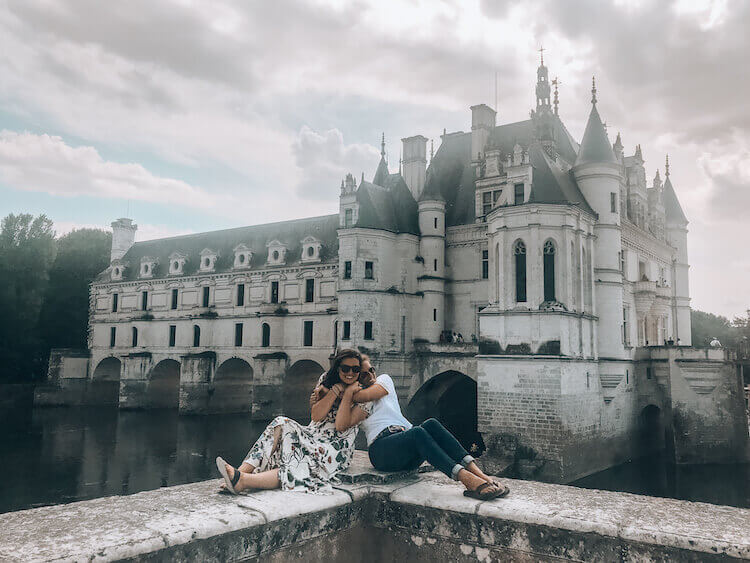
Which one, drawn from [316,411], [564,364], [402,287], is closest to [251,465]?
[316,411]

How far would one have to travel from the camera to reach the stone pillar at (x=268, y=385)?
3591 cm

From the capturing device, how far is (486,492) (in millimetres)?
4562

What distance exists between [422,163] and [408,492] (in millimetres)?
32818

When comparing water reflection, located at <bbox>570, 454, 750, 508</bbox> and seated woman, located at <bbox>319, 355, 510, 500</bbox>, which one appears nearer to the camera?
seated woman, located at <bbox>319, 355, 510, 500</bbox>

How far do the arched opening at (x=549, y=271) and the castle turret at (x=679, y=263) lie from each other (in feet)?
55.9

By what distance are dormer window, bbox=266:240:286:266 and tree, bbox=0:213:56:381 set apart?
20.7 metres

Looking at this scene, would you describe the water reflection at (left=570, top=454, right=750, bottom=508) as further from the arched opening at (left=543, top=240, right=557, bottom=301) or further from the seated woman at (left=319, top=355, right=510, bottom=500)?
the seated woman at (left=319, top=355, right=510, bottom=500)

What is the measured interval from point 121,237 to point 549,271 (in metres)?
41.6

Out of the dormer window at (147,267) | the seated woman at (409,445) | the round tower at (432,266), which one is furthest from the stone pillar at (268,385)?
the seated woman at (409,445)

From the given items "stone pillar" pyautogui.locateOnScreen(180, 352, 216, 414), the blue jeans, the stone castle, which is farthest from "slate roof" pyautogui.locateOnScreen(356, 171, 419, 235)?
the blue jeans

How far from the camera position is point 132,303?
4822 cm

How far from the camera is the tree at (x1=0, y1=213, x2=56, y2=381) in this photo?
46.2 meters

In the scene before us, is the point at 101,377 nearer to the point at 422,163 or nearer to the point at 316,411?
the point at 422,163

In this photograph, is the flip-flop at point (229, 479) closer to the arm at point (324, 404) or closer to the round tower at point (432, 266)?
the arm at point (324, 404)
